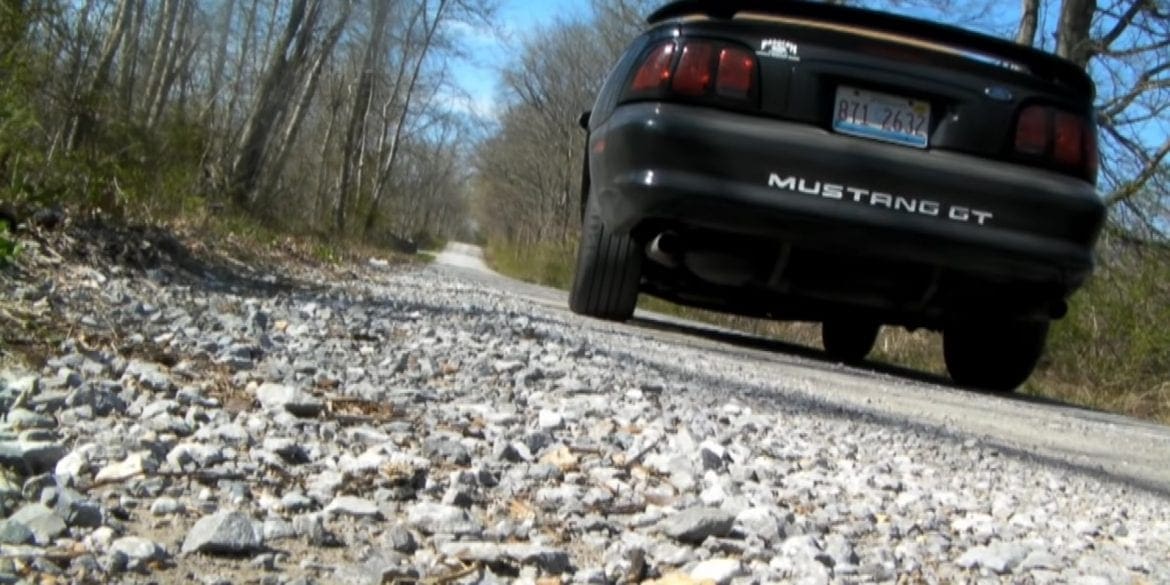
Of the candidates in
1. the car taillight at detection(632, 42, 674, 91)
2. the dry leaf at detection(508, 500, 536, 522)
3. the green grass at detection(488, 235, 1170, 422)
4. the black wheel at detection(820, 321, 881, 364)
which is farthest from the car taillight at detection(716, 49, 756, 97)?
the green grass at detection(488, 235, 1170, 422)

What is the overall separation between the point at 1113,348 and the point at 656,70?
5.59 m

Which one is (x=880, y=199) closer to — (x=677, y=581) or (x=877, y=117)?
(x=877, y=117)

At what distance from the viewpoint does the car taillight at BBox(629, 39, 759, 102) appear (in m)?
4.77

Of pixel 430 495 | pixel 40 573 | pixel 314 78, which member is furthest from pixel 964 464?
pixel 314 78

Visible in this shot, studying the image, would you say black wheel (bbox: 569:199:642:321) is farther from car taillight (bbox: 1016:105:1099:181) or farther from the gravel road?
car taillight (bbox: 1016:105:1099:181)

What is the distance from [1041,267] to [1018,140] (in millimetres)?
524

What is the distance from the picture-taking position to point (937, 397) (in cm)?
475

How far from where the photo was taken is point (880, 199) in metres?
4.69

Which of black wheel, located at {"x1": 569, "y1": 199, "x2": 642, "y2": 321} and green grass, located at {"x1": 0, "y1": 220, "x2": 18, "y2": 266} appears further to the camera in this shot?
black wheel, located at {"x1": 569, "y1": 199, "x2": 642, "y2": 321}

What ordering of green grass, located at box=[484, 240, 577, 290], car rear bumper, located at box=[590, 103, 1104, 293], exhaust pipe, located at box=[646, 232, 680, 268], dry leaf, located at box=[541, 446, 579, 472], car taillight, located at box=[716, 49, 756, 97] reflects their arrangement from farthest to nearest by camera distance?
green grass, located at box=[484, 240, 577, 290]
exhaust pipe, located at box=[646, 232, 680, 268]
car taillight, located at box=[716, 49, 756, 97]
car rear bumper, located at box=[590, 103, 1104, 293]
dry leaf, located at box=[541, 446, 579, 472]

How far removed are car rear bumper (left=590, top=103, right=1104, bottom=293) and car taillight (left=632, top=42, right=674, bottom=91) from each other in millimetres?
129

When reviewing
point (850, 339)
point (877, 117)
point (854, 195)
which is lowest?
point (850, 339)

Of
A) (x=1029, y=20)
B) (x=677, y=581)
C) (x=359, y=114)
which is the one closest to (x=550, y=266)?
(x=359, y=114)

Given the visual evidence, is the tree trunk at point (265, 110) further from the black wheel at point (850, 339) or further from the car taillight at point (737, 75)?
the car taillight at point (737, 75)
